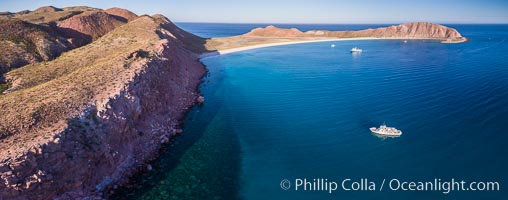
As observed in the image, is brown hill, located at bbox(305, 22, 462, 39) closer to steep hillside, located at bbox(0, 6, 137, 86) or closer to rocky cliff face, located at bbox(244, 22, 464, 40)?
rocky cliff face, located at bbox(244, 22, 464, 40)

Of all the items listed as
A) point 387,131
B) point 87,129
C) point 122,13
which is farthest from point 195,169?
point 122,13

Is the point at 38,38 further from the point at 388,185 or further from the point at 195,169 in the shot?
the point at 388,185

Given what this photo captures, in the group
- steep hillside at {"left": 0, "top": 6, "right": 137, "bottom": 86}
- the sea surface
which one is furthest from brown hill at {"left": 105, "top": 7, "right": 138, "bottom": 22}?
the sea surface

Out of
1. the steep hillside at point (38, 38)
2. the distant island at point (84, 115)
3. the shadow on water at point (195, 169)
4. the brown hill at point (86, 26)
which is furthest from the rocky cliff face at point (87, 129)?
the brown hill at point (86, 26)

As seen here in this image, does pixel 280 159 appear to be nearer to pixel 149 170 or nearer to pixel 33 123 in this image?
pixel 149 170

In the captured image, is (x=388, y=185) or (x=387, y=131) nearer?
(x=388, y=185)

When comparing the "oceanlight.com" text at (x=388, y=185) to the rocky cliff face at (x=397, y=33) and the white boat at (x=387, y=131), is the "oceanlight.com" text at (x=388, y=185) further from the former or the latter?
the rocky cliff face at (x=397, y=33)
